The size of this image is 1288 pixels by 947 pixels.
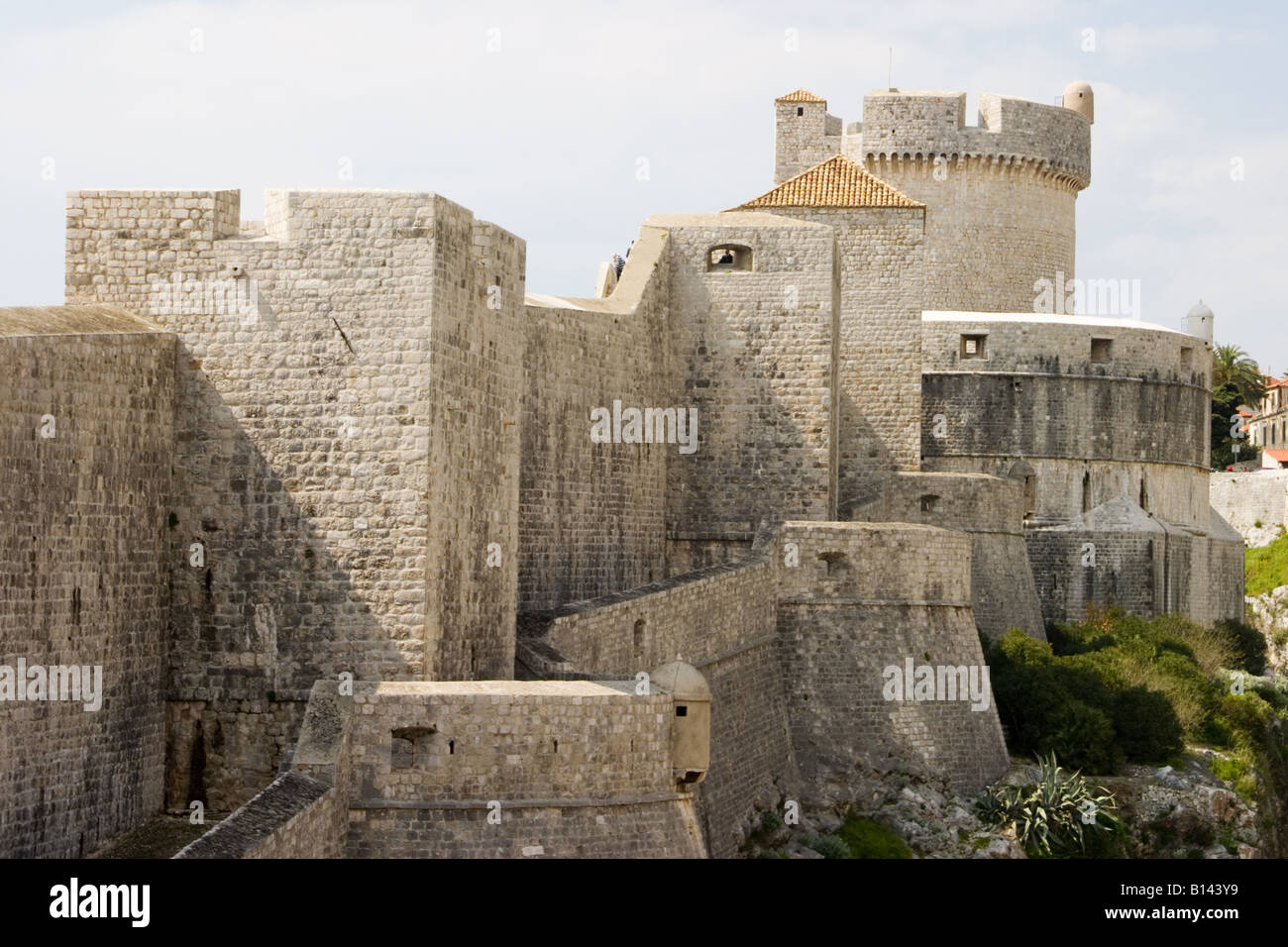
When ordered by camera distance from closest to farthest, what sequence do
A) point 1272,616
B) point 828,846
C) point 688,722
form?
1. point 688,722
2. point 828,846
3. point 1272,616

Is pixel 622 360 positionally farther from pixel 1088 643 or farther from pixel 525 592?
pixel 1088 643

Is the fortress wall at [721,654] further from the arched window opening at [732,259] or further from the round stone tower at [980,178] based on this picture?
the round stone tower at [980,178]

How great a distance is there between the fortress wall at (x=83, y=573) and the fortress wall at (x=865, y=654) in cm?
1052

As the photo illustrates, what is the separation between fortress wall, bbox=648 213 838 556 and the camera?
26734 mm

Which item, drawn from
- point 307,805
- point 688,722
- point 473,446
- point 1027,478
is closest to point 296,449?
point 473,446

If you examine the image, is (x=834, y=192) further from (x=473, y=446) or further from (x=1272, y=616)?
(x=1272, y=616)

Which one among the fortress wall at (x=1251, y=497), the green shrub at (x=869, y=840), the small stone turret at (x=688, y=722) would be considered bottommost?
the green shrub at (x=869, y=840)

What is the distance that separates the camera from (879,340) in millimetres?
30766

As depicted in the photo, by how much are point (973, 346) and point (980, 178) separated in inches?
324

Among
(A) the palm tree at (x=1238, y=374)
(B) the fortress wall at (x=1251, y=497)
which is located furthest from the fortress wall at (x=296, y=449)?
(A) the palm tree at (x=1238, y=374)

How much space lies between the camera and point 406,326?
54.1ft

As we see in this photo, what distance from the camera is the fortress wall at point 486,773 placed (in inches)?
582

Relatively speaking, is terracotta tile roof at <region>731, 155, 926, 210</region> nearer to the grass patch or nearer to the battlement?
the battlement

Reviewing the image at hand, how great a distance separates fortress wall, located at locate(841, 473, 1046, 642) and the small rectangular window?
4.28m
